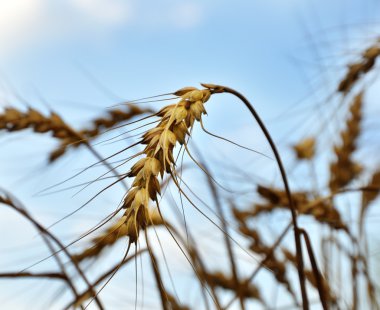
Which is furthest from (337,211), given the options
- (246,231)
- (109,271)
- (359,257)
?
(109,271)

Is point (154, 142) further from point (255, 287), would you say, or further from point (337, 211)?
point (255, 287)

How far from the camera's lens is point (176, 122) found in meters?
0.78

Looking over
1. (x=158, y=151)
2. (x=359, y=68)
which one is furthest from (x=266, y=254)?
(x=158, y=151)

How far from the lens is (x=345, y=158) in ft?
6.49

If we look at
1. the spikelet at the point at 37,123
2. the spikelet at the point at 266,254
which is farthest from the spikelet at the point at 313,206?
the spikelet at the point at 37,123

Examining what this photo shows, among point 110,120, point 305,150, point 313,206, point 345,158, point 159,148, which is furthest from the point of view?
point 305,150

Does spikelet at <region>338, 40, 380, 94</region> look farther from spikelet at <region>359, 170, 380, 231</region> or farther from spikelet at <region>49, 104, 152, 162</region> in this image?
spikelet at <region>49, 104, 152, 162</region>

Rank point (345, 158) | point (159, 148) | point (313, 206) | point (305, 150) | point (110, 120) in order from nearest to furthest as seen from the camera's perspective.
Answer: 1. point (159, 148)
2. point (313, 206)
3. point (110, 120)
4. point (345, 158)
5. point (305, 150)

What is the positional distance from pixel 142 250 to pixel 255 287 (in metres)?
0.77

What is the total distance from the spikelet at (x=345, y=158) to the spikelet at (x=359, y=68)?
0.42 metres

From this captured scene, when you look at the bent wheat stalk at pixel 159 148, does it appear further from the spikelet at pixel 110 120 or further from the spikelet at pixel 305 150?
the spikelet at pixel 305 150

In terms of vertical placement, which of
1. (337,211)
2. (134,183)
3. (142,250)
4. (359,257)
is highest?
(134,183)

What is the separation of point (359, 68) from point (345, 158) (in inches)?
22.3

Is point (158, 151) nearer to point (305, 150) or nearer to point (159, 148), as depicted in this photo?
point (159, 148)
